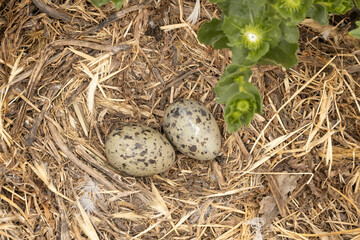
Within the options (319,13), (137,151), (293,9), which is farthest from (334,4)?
(137,151)

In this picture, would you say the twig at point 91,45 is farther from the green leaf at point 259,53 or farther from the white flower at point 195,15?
the green leaf at point 259,53

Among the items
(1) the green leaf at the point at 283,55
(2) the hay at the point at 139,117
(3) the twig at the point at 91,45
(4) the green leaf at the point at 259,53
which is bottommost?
(2) the hay at the point at 139,117

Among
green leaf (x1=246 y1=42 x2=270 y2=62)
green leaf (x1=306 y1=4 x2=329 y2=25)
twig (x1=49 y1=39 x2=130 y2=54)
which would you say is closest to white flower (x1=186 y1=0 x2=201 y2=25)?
twig (x1=49 y1=39 x2=130 y2=54)

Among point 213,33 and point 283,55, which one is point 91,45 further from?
point 283,55

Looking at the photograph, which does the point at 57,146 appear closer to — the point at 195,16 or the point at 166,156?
the point at 166,156

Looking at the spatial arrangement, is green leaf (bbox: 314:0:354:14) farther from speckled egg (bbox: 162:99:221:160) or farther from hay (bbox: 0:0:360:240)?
speckled egg (bbox: 162:99:221:160)

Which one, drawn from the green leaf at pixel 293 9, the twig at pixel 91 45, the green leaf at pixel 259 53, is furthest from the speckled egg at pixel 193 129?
the green leaf at pixel 293 9
